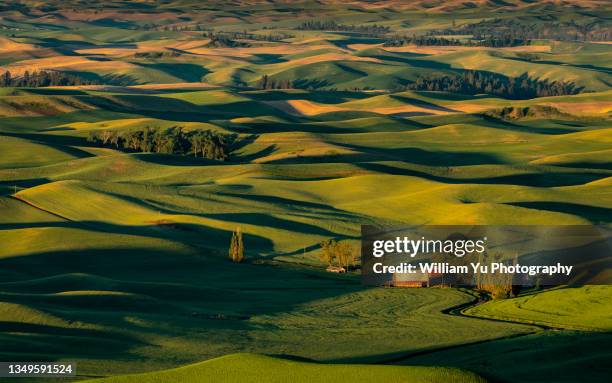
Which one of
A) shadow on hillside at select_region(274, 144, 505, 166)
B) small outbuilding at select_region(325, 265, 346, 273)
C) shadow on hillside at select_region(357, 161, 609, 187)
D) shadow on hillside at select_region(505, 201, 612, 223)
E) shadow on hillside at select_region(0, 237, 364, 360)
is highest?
shadow on hillside at select_region(0, 237, 364, 360)

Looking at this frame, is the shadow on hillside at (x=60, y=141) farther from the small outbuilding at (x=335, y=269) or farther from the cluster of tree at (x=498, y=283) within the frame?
the cluster of tree at (x=498, y=283)

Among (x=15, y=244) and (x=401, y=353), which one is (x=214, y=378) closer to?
(x=401, y=353)

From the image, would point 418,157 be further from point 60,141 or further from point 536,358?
point 536,358

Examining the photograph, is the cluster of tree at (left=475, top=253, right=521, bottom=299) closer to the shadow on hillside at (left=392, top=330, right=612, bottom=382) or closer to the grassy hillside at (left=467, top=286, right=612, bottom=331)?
the grassy hillside at (left=467, top=286, right=612, bottom=331)

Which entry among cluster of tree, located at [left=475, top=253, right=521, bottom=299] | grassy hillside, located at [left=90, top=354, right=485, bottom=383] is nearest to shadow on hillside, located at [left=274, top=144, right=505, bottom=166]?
cluster of tree, located at [left=475, top=253, right=521, bottom=299]

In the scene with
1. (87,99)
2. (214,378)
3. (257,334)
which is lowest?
(87,99)

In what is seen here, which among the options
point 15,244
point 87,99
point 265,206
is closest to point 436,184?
point 265,206
